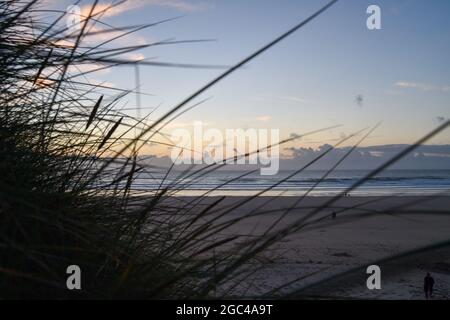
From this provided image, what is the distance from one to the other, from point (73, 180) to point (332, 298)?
0.95 meters

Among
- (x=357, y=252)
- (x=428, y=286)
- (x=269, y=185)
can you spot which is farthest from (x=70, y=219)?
(x=269, y=185)

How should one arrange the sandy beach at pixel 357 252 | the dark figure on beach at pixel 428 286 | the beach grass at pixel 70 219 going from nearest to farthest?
the beach grass at pixel 70 219 < the dark figure on beach at pixel 428 286 < the sandy beach at pixel 357 252

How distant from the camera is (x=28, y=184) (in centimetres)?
136

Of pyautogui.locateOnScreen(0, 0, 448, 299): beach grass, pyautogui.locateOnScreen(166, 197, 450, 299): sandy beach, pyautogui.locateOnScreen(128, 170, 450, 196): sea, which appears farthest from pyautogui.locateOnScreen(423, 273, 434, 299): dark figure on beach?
pyautogui.locateOnScreen(0, 0, 448, 299): beach grass

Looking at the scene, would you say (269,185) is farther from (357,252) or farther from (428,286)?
(428,286)

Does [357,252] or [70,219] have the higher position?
[70,219]

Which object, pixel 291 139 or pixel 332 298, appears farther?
pixel 291 139

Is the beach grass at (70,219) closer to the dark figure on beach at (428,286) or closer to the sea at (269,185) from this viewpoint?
the sea at (269,185)

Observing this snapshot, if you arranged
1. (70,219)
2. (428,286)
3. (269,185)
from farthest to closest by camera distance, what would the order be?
(269,185) → (428,286) → (70,219)

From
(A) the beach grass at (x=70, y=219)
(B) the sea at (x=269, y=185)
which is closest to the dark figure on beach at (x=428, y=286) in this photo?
(B) the sea at (x=269, y=185)

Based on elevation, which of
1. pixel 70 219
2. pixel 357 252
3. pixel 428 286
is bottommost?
pixel 428 286

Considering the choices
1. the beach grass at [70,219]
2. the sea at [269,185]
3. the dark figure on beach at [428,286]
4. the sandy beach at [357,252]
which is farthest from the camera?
the sandy beach at [357,252]
